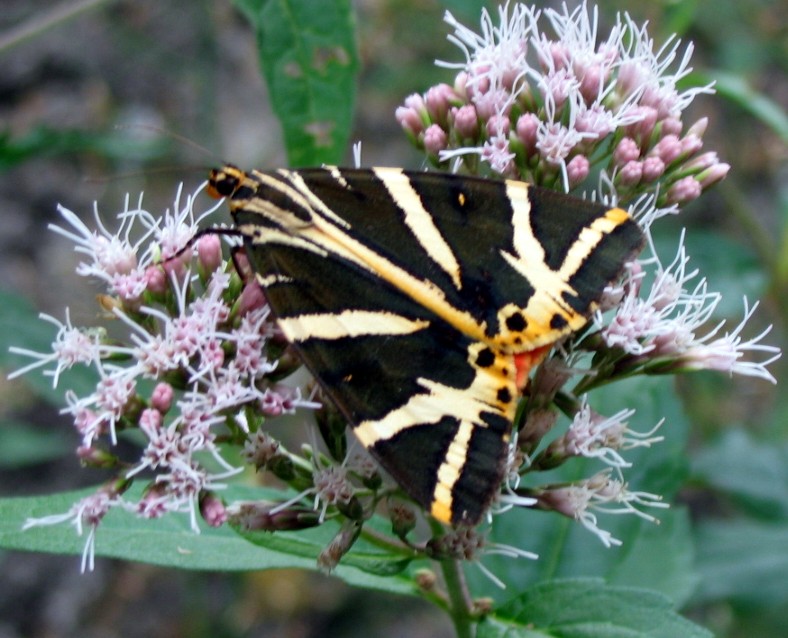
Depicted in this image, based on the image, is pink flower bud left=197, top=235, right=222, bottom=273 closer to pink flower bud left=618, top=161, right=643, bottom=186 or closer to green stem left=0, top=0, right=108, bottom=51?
pink flower bud left=618, top=161, right=643, bottom=186

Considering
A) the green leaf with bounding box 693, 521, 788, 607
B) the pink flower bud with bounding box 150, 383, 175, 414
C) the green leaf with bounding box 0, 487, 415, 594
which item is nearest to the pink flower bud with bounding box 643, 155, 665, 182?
the green leaf with bounding box 0, 487, 415, 594

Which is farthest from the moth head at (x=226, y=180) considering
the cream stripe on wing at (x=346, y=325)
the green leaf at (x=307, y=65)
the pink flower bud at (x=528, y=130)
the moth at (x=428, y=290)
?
the pink flower bud at (x=528, y=130)

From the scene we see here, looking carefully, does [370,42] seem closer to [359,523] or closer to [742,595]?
[742,595]

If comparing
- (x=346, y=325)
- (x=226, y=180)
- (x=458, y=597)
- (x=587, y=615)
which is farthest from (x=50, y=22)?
(x=587, y=615)

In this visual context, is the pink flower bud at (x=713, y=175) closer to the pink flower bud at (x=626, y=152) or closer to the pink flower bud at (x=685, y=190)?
the pink flower bud at (x=685, y=190)

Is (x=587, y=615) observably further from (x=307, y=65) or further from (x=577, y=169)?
(x=307, y=65)

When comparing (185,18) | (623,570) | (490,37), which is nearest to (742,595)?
(623,570)
